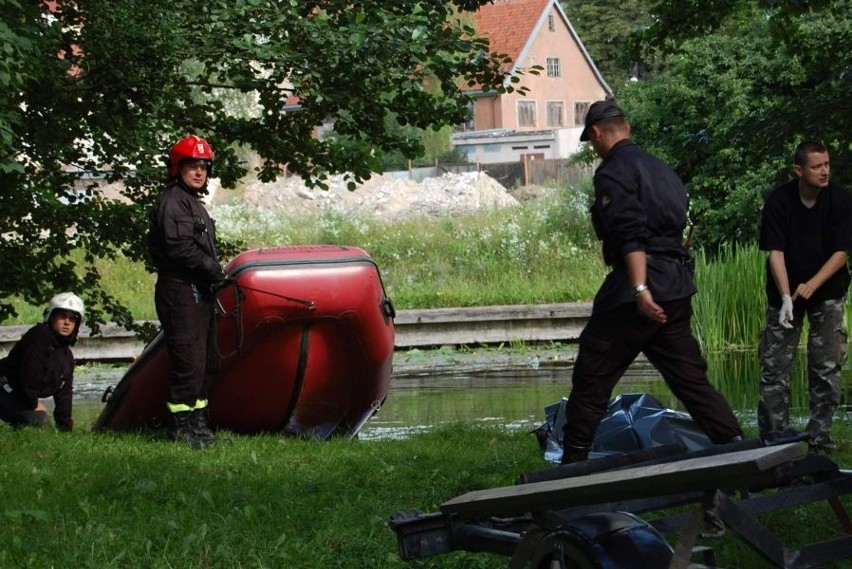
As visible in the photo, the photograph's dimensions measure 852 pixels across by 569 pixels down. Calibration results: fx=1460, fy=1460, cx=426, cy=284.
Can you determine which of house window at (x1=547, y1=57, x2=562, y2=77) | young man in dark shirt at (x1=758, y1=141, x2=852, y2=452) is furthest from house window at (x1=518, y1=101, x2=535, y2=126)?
young man in dark shirt at (x1=758, y1=141, x2=852, y2=452)

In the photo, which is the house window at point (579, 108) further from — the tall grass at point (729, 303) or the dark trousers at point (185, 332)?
the dark trousers at point (185, 332)

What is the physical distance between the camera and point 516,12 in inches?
2852

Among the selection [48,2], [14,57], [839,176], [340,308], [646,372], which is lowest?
[646,372]

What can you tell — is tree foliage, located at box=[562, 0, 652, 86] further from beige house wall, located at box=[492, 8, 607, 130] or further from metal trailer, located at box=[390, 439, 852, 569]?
metal trailer, located at box=[390, 439, 852, 569]

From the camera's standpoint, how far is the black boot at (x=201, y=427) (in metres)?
9.22

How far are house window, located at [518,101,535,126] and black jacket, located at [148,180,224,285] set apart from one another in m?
63.4

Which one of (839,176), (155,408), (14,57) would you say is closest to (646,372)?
(839,176)

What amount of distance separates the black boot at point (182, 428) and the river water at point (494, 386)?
2.83 metres

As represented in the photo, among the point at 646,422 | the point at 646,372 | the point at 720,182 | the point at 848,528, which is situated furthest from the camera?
the point at 720,182

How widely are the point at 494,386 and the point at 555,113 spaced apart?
2337 inches

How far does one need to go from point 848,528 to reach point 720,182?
740 inches

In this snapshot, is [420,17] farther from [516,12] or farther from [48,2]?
[516,12]

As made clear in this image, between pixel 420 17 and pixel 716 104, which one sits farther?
pixel 716 104

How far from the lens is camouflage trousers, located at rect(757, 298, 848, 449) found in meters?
8.24
